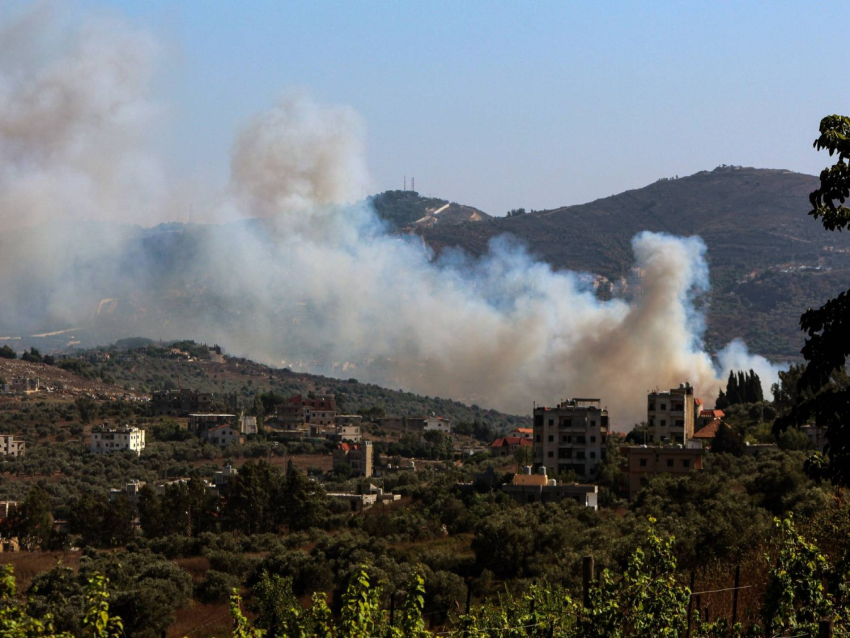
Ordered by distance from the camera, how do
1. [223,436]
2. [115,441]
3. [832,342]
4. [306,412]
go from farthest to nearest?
[306,412]
[223,436]
[115,441]
[832,342]

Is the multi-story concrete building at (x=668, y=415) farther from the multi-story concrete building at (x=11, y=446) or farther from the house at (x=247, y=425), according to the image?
the multi-story concrete building at (x=11, y=446)

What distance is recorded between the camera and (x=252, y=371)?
184 m

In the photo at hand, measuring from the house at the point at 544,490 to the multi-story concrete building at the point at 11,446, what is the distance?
5077 centimetres

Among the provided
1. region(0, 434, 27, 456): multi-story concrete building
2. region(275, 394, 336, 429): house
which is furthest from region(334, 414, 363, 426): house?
region(0, 434, 27, 456): multi-story concrete building

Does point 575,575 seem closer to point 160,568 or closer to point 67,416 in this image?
point 160,568

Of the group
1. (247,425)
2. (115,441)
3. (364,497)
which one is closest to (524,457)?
(364,497)

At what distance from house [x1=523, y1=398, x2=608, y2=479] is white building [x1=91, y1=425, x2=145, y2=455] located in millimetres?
39447

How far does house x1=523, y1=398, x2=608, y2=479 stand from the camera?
6581 cm

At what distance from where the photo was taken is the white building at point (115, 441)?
315 ft

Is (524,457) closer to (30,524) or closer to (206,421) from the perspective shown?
(30,524)

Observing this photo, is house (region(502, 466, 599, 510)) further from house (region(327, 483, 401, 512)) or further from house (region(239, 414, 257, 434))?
house (region(239, 414, 257, 434))

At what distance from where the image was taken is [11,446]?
95938mm

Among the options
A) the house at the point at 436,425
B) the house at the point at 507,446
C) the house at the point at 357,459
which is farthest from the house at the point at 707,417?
the house at the point at 436,425

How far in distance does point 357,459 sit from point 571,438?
95.7 feet
